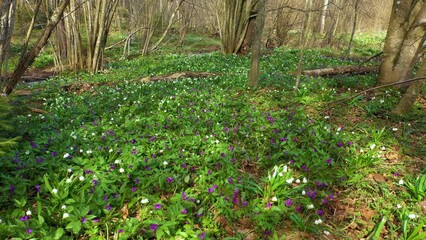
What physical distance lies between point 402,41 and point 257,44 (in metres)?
3.31

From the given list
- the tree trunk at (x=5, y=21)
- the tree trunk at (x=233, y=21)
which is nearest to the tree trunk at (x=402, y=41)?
the tree trunk at (x=5, y=21)

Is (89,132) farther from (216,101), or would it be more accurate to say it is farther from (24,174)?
(216,101)

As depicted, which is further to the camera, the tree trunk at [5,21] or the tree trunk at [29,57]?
the tree trunk at [29,57]

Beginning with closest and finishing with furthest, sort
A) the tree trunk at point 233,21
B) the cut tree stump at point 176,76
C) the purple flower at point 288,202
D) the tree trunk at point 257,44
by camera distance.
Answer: the purple flower at point 288,202 < the tree trunk at point 257,44 < the cut tree stump at point 176,76 < the tree trunk at point 233,21

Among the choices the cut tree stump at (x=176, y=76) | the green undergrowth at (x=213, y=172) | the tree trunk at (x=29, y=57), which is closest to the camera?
the green undergrowth at (x=213, y=172)

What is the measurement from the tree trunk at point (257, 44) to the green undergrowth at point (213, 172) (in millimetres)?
1256

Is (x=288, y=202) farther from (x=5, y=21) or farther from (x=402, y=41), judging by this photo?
(x=5, y=21)

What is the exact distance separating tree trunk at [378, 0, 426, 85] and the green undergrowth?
0.62 meters

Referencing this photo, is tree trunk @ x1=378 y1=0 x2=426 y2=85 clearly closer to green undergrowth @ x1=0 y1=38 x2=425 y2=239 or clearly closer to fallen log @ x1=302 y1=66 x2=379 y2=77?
green undergrowth @ x1=0 y1=38 x2=425 y2=239

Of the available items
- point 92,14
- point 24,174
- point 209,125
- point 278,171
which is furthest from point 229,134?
point 92,14

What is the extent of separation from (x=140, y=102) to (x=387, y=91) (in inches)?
220

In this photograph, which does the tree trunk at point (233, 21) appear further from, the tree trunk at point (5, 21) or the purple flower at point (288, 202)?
the purple flower at point (288, 202)

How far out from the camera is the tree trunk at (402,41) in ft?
20.1

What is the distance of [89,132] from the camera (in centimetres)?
468
